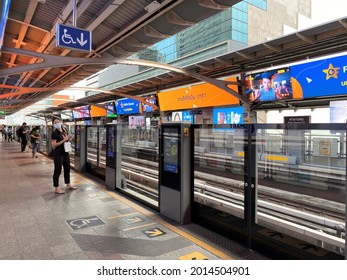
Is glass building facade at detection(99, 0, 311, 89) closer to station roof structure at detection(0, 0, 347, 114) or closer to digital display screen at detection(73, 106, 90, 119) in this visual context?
digital display screen at detection(73, 106, 90, 119)

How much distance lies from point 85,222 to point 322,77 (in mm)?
7648

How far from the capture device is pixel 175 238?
3932 millimetres

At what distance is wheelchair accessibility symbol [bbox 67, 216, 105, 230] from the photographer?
4.36 metres

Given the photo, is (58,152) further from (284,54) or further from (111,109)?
(111,109)

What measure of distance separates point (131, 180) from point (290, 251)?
167 inches

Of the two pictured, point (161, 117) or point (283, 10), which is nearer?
point (161, 117)

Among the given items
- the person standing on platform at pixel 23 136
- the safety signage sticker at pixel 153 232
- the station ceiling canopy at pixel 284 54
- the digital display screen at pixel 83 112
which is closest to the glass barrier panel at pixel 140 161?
the safety signage sticker at pixel 153 232

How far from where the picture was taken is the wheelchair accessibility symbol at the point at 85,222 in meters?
4.36

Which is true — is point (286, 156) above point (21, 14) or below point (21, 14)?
below

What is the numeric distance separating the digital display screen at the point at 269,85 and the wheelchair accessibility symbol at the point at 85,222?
Answer: 738 centimetres

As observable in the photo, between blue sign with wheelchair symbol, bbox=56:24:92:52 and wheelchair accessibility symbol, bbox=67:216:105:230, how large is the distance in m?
3.34

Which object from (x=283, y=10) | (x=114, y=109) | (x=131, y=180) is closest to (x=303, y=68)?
(x=131, y=180)
